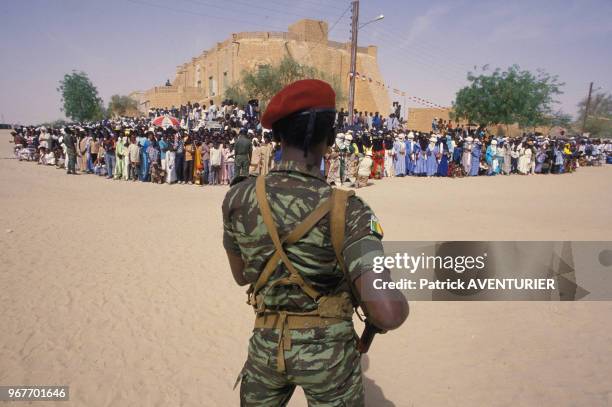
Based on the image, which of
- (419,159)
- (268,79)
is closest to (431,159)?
(419,159)

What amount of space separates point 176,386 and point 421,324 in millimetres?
2278

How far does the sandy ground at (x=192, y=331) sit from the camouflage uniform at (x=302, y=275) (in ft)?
5.32

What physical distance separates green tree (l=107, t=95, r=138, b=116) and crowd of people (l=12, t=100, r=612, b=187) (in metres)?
36.4

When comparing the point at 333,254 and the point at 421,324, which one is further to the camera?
the point at 421,324

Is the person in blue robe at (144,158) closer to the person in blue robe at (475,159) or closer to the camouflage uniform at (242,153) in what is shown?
the camouflage uniform at (242,153)

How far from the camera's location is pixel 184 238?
626 centimetres

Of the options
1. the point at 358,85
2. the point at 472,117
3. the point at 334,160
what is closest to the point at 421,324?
the point at 334,160

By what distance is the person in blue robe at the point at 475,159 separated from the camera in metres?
15.3

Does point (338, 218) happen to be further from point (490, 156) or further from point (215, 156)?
point (490, 156)

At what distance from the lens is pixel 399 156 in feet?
47.7

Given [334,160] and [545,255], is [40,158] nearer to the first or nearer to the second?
[334,160]

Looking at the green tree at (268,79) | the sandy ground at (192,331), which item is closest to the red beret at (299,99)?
the sandy ground at (192,331)

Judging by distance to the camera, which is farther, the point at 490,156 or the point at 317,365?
the point at 490,156

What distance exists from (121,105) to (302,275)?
5899cm
